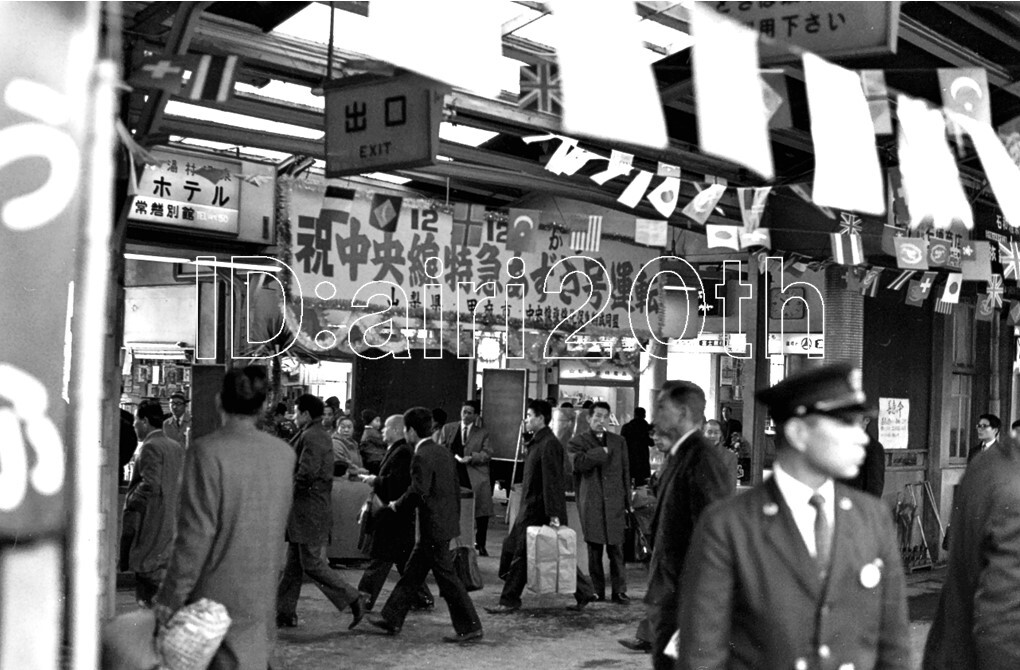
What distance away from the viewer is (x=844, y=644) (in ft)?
10.9

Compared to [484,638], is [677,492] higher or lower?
higher

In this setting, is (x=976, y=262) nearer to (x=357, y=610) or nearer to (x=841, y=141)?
(x=357, y=610)

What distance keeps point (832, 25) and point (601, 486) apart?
19.5 ft

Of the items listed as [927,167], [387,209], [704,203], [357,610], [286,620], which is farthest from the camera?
[387,209]

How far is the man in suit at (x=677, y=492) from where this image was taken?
5152 millimetres

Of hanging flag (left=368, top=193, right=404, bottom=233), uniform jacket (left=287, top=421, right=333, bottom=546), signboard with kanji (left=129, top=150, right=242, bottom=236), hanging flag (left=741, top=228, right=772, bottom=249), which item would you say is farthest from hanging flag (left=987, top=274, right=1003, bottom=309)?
signboard with kanji (left=129, top=150, right=242, bottom=236)

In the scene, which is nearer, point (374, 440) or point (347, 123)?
point (347, 123)

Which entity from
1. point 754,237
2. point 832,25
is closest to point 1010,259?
point 754,237

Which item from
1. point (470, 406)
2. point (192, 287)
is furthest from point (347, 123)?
point (470, 406)

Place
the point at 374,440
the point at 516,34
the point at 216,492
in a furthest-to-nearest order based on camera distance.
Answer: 1. the point at 374,440
2. the point at 516,34
3. the point at 216,492

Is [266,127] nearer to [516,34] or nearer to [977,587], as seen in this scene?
[516,34]

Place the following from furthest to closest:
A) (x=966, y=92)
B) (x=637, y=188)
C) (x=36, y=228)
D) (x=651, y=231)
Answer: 1. (x=651, y=231)
2. (x=637, y=188)
3. (x=966, y=92)
4. (x=36, y=228)

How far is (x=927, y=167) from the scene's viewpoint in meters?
6.36

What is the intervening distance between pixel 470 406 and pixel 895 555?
11560mm
